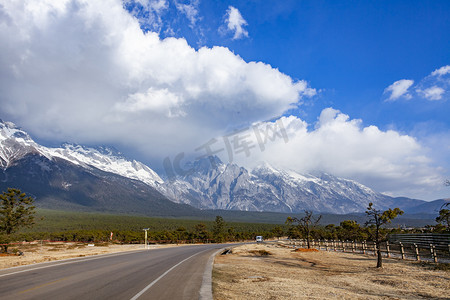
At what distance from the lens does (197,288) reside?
1220 centimetres

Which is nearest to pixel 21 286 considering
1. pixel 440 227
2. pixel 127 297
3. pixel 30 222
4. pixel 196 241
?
pixel 127 297

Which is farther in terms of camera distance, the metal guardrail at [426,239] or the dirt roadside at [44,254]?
the metal guardrail at [426,239]

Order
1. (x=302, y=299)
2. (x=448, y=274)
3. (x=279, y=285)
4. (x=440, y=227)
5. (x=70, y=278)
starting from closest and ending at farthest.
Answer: (x=302, y=299) → (x=279, y=285) → (x=70, y=278) → (x=448, y=274) → (x=440, y=227)

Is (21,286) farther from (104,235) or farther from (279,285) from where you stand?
(104,235)

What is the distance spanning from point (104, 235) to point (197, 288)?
7646cm

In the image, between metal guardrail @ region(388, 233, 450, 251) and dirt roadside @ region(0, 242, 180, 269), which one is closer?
dirt roadside @ region(0, 242, 180, 269)

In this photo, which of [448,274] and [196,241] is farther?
[196,241]

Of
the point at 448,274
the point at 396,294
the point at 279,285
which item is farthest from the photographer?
the point at 448,274

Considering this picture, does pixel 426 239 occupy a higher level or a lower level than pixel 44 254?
higher

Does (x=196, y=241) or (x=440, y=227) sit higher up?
(x=440, y=227)

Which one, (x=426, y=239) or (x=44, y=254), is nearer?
(x=44, y=254)

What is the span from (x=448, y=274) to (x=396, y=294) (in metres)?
7.37

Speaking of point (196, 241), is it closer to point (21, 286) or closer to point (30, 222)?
point (30, 222)

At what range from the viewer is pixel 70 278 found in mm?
14867
